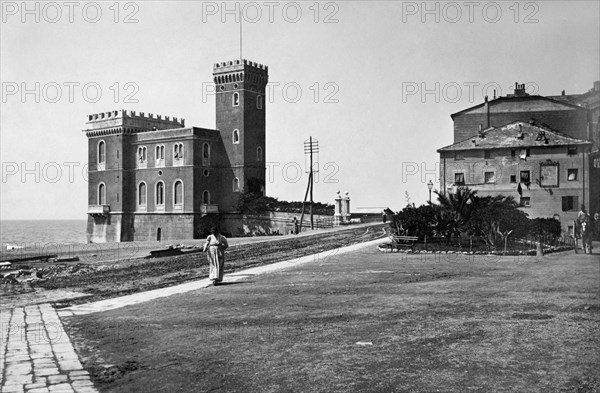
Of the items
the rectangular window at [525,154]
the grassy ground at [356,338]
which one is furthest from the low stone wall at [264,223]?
the grassy ground at [356,338]

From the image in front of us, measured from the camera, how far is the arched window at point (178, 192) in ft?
200


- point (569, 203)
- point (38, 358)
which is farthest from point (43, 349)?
point (569, 203)

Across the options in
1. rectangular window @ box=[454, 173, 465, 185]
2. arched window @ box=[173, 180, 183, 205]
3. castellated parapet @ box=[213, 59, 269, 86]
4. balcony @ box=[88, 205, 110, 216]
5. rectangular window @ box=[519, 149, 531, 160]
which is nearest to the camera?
rectangular window @ box=[519, 149, 531, 160]

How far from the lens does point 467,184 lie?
1780 inches

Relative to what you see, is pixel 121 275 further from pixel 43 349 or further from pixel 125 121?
pixel 125 121

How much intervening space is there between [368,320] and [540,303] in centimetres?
350

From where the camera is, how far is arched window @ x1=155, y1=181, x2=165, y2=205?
62719mm

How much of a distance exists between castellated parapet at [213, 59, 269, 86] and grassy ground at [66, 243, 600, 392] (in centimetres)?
4817

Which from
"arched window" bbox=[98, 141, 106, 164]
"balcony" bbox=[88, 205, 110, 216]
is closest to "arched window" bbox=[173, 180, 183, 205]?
"balcony" bbox=[88, 205, 110, 216]

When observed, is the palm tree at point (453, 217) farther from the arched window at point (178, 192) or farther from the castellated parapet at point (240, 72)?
the arched window at point (178, 192)

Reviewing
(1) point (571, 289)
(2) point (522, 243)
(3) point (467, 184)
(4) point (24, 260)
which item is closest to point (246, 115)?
(3) point (467, 184)

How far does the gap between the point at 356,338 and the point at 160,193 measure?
56.6 metres

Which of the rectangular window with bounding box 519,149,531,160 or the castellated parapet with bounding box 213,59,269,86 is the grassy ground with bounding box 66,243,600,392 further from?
the castellated parapet with bounding box 213,59,269,86

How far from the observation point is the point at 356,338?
853cm
